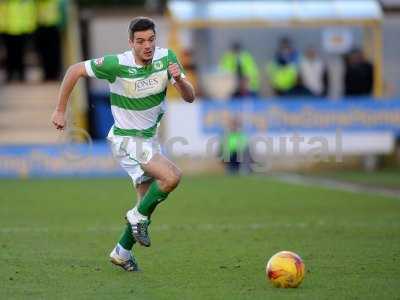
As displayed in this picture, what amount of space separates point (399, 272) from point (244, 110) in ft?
54.3

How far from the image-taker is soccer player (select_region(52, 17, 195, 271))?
9633 millimetres

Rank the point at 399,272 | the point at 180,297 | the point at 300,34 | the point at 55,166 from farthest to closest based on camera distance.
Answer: the point at 300,34 < the point at 55,166 < the point at 399,272 < the point at 180,297

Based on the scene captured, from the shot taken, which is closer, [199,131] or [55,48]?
[199,131]

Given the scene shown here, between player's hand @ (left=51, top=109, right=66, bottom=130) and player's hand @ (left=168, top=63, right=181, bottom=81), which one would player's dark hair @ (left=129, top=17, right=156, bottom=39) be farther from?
player's hand @ (left=51, top=109, right=66, bottom=130)

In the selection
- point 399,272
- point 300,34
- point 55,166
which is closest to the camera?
point 399,272

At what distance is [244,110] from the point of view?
85.0 ft

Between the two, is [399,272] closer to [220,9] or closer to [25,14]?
[220,9]

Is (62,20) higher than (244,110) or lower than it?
higher

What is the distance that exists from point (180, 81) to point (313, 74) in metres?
18.3

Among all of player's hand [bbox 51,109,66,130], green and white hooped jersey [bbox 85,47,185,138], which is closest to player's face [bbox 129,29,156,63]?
green and white hooped jersey [bbox 85,47,185,138]

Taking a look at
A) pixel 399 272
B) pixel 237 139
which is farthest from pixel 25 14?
pixel 399 272

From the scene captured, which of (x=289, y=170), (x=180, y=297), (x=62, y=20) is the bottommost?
(x=289, y=170)

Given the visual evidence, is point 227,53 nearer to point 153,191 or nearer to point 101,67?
point 101,67

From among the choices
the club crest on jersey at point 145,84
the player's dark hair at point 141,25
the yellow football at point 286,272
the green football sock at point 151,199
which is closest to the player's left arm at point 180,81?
the club crest on jersey at point 145,84
